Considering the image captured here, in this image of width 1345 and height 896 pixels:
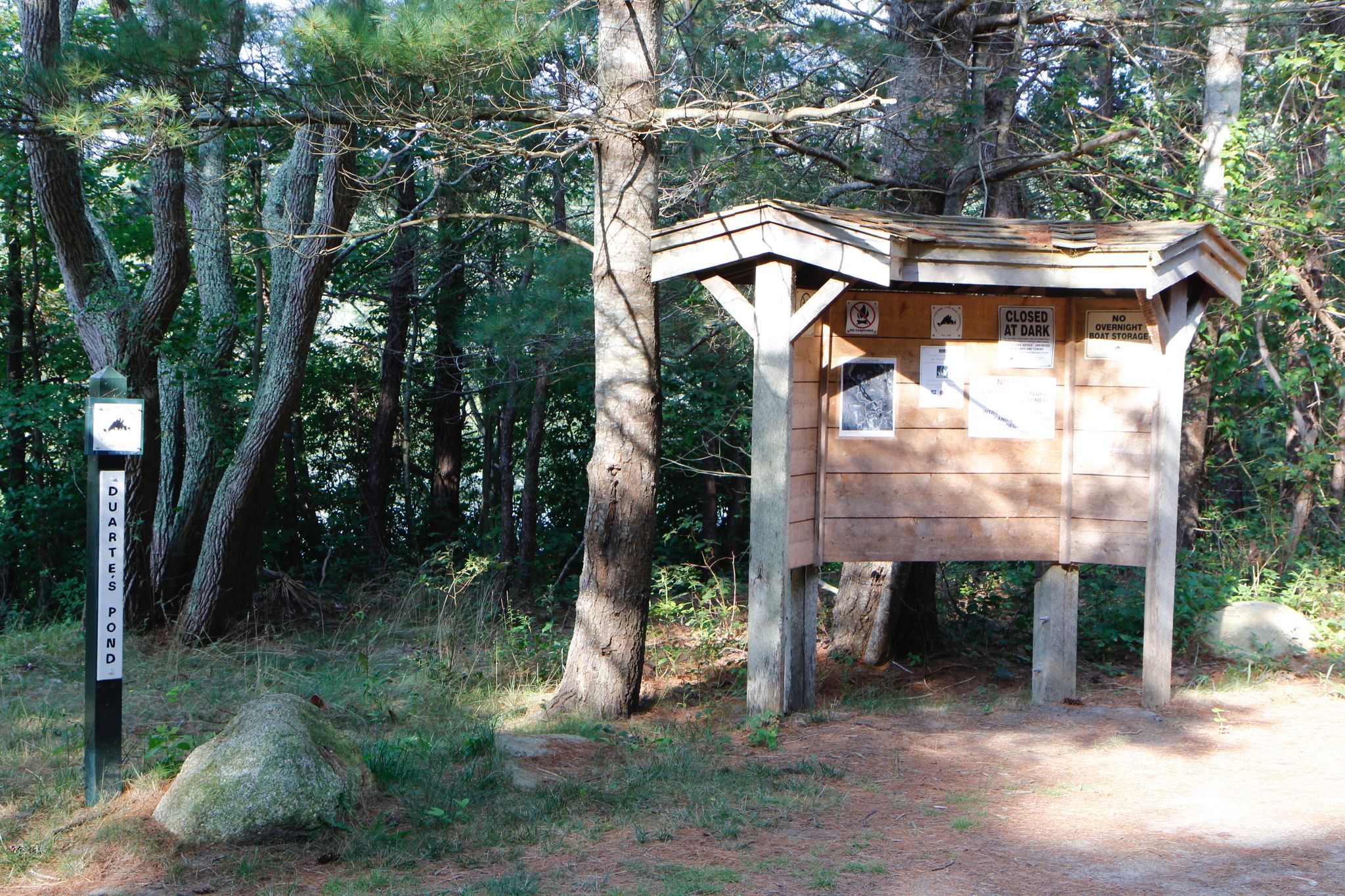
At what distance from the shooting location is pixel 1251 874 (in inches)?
149

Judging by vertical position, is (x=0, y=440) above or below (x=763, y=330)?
below

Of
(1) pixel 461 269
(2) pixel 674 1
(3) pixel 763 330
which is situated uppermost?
(2) pixel 674 1

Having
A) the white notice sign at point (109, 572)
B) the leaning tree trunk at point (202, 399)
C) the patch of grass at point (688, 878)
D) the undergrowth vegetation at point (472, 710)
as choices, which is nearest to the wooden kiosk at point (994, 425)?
the undergrowth vegetation at point (472, 710)

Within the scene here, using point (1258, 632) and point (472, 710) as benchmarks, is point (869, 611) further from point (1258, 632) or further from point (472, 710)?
point (472, 710)

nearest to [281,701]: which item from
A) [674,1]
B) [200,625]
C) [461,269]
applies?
[200,625]

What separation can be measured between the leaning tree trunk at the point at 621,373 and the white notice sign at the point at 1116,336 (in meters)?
2.76

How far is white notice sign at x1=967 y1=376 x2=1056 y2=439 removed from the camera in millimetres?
6613

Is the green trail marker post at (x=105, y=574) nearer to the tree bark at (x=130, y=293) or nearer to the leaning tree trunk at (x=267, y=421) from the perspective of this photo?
the tree bark at (x=130, y=293)

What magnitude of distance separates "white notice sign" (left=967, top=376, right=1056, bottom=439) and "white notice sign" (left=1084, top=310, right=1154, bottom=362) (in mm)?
358

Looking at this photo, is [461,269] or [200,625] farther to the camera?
[461,269]

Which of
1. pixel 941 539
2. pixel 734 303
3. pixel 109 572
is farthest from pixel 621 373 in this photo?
pixel 109 572

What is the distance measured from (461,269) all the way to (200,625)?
6.62 m

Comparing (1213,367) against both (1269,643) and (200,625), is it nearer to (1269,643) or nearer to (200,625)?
(1269,643)

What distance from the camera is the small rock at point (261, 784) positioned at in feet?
13.7
